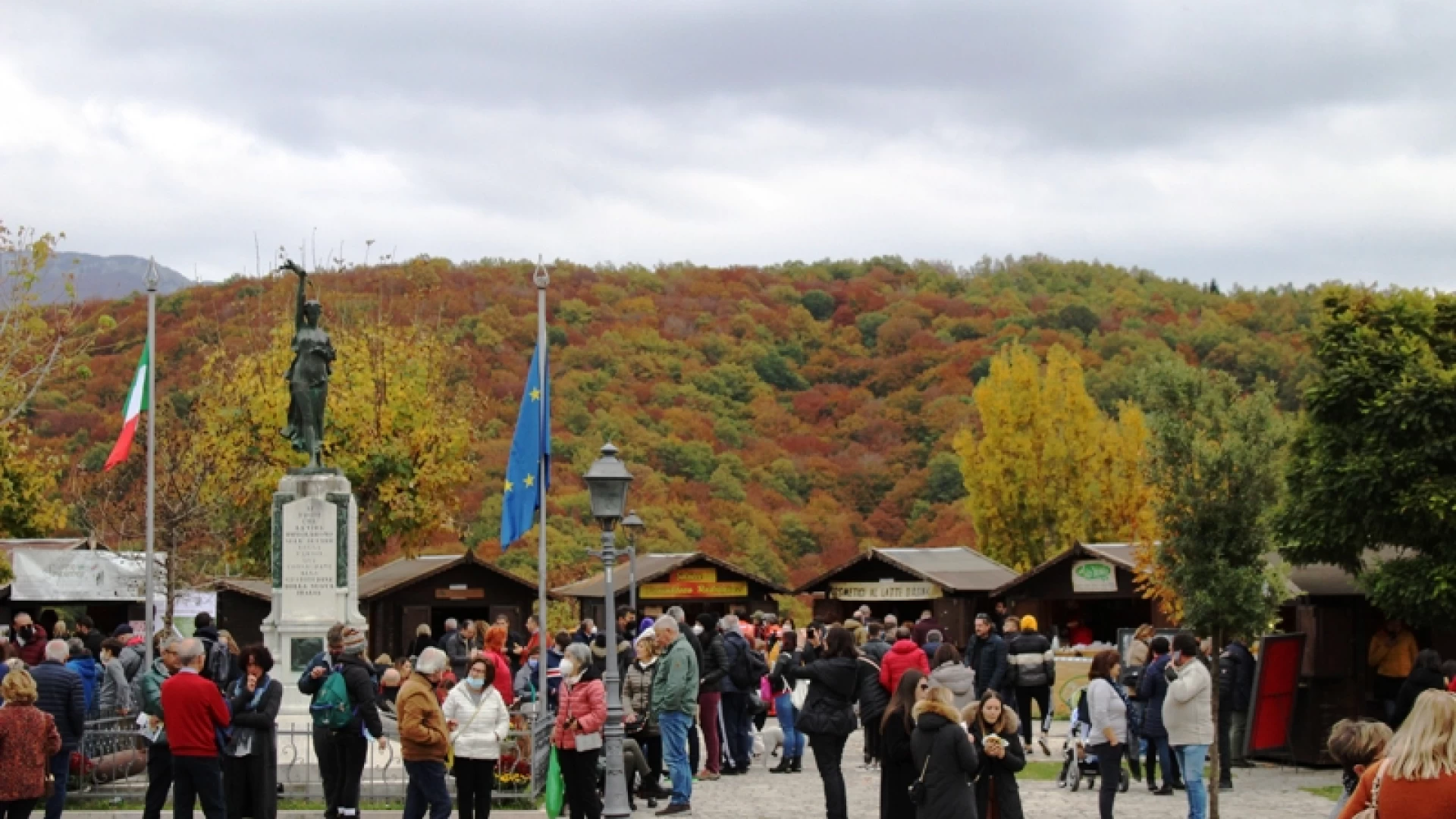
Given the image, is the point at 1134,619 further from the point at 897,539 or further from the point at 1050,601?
the point at 897,539

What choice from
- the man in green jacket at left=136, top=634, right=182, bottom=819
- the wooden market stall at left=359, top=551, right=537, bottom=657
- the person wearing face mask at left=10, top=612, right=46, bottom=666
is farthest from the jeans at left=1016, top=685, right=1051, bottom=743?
the wooden market stall at left=359, top=551, right=537, bottom=657

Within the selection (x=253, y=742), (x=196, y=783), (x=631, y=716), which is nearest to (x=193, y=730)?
(x=196, y=783)

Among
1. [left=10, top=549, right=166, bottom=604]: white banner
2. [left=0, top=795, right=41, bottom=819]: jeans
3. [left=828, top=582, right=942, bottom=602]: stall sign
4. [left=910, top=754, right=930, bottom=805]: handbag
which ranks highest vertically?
[left=10, top=549, right=166, bottom=604]: white banner

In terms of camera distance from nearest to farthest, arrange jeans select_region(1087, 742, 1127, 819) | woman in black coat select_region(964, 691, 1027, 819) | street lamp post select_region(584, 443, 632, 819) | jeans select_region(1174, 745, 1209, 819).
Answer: woman in black coat select_region(964, 691, 1027, 819) < jeans select_region(1087, 742, 1127, 819) < jeans select_region(1174, 745, 1209, 819) < street lamp post select_region(584, 443, 632, 819)

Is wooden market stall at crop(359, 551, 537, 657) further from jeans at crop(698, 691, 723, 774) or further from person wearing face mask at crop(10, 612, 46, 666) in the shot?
jeans at crop(698, 691, 723, 774)

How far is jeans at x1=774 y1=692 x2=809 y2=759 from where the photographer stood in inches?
805

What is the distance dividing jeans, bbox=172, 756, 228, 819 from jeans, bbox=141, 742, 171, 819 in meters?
0.74

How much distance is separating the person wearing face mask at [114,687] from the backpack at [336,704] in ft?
15.6

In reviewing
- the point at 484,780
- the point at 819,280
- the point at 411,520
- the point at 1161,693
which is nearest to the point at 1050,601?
the point at 411,520

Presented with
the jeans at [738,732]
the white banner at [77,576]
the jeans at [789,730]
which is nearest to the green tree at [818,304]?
the white banner at [77,576]

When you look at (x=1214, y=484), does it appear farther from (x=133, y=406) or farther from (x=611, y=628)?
(x=133, y=406)

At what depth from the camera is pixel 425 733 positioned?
12883mm

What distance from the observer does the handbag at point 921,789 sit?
1121cm

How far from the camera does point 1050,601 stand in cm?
3681
